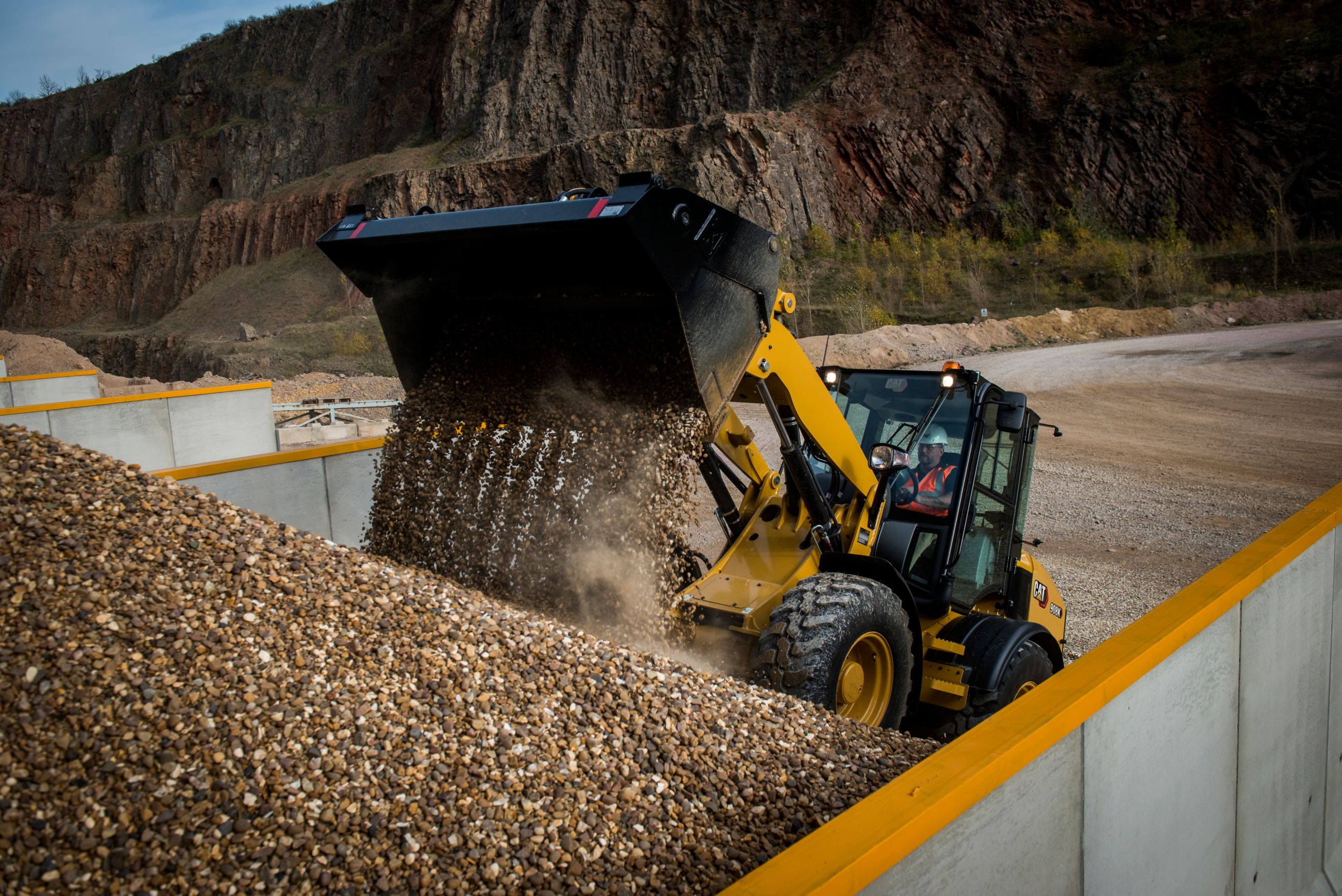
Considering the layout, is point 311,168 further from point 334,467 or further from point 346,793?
point 346,793

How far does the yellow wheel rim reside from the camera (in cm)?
364

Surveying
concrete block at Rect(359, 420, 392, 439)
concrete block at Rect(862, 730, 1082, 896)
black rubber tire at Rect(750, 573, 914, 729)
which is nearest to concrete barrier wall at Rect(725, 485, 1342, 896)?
concrete block at Rect(862, 730, 1082, 896)

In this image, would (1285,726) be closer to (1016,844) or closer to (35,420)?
(1016,844)

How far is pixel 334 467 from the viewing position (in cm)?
627

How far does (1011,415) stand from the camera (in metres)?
4.17

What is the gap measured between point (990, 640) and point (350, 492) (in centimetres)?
440

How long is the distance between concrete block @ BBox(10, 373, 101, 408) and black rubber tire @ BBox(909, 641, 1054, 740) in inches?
580

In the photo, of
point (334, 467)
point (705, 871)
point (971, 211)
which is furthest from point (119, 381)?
point (971, 211)

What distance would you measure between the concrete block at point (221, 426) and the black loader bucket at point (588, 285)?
8.76 m

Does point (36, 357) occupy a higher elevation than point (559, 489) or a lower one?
higher

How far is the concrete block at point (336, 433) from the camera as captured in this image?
15398 mm

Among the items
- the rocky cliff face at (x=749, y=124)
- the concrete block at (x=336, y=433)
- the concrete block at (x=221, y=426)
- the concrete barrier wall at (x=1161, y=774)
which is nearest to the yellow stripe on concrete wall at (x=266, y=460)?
the concrete barrier wall at (x=1161, y=774)

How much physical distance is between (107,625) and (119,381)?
2081 centimetres

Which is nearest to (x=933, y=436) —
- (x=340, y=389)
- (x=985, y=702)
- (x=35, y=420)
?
(x=985, y=702)
